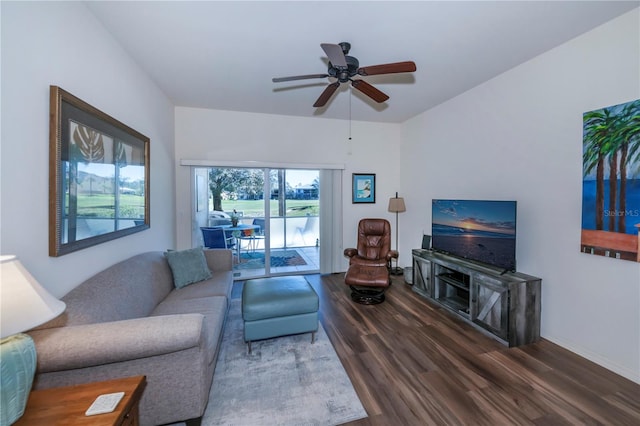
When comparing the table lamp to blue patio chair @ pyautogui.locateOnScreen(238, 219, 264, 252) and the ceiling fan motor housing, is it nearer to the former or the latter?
the ceiling fan motor housing

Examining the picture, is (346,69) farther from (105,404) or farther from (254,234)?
(254,234)

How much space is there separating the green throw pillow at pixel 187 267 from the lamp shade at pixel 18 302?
1896mm

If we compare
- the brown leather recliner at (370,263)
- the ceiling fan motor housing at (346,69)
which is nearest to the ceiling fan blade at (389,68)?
the ceiling fan motor housing at (346,69)

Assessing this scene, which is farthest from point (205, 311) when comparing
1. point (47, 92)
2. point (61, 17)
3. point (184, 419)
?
point (61, 17)

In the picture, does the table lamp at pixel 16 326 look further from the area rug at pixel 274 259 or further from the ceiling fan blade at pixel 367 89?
the area rug at pixel 274 259

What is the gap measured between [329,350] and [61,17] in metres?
3.14

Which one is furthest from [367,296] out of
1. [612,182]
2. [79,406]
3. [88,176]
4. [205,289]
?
[88,176]

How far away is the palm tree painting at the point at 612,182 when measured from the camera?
6.44 ft

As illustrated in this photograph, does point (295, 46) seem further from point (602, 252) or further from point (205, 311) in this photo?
point (602, 252)

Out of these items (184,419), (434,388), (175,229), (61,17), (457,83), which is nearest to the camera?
(184,419)

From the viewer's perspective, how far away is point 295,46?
8.02 ft

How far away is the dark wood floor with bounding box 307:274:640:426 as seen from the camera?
5.61 feet

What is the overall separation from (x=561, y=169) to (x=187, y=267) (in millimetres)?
3899

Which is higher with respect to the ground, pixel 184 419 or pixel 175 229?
pixel 175 229
